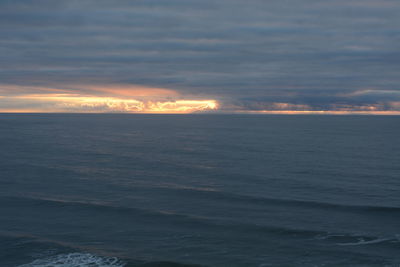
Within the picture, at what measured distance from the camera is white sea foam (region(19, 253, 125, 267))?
29.8 m

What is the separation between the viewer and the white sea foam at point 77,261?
29.8 meters

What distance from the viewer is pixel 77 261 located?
3041 cm

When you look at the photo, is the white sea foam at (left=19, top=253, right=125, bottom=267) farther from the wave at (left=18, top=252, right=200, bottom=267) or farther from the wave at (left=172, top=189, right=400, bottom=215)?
the wave at (left=172, top=189, right=400, bottom=215)

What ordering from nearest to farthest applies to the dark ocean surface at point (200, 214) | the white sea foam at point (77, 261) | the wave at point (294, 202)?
the white sea foam at point (77, 261) < the dark ocean surface at point (200, 214) < the wave at point (294, 202)

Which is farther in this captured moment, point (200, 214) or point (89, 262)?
point (200, 214)

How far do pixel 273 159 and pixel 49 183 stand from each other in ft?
137

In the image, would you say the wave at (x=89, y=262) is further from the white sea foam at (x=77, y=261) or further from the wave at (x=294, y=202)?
the wave at (x=294, y=202)

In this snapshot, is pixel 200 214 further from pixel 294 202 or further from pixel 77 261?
pixel 77 261

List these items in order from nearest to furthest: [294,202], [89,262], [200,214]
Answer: [89,262] → [200,214] → [294,202]

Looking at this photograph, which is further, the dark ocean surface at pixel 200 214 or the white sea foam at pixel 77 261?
the dark ocean surface at pixel 200 214

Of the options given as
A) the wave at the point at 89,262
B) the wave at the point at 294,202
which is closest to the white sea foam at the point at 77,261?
the wave at the point at 89,262

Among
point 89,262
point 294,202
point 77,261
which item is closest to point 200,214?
point 294,202

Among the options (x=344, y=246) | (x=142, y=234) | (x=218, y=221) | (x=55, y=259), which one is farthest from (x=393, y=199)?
(x=55, y=259)

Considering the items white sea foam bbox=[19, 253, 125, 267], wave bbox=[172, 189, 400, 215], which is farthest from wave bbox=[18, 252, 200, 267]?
wave bbox=[172, 189, 400, 215]
